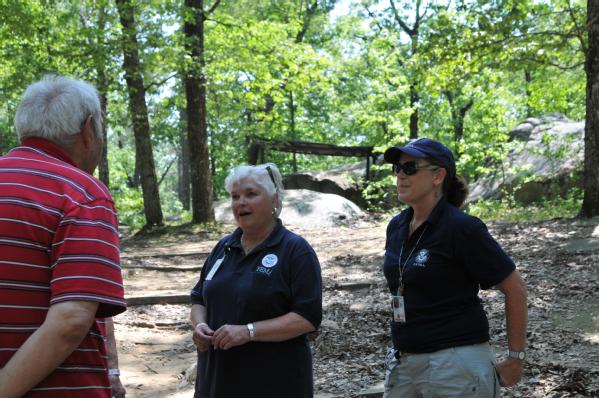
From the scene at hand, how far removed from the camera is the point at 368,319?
6.32 meters

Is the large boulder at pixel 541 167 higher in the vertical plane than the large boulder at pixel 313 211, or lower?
higher

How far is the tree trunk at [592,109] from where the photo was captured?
9.48 meters

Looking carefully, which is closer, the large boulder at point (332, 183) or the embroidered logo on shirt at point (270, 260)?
the embroidered logo on shirt at point (270, 260)

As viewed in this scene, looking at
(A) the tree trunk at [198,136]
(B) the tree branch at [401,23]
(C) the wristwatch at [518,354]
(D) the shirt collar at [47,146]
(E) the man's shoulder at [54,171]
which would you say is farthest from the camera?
(B) the tree branch at [401,23]

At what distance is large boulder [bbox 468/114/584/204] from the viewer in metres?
14.4

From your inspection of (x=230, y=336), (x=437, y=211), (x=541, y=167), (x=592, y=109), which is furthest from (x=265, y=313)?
(x=541, y=167)

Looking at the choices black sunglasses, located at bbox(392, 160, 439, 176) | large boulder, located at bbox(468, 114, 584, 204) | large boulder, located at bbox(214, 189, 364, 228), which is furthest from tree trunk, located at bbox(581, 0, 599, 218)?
black sunglasses, located at bbox(392, 160, 439, 176)

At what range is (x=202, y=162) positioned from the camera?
15.3 metres

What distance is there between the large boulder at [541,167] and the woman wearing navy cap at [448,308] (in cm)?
1259

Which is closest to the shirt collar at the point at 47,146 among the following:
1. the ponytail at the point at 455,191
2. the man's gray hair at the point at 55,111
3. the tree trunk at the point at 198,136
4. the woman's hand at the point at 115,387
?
the man's gray hair at the point at 55,111

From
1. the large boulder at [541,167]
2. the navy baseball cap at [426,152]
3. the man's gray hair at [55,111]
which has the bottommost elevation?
the large boulder at [541,167]

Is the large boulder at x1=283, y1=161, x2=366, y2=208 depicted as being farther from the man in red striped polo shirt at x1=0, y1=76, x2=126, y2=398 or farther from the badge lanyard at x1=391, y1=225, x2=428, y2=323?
the man in red striped polo shirt at x1=0, y1=76, x2=126, y2=398

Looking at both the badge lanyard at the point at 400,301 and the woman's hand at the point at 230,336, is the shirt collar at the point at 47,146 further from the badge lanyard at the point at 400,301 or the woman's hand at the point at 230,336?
the badge lanyard at the point at 400,301

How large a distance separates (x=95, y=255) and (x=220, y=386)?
1221 millimetres
